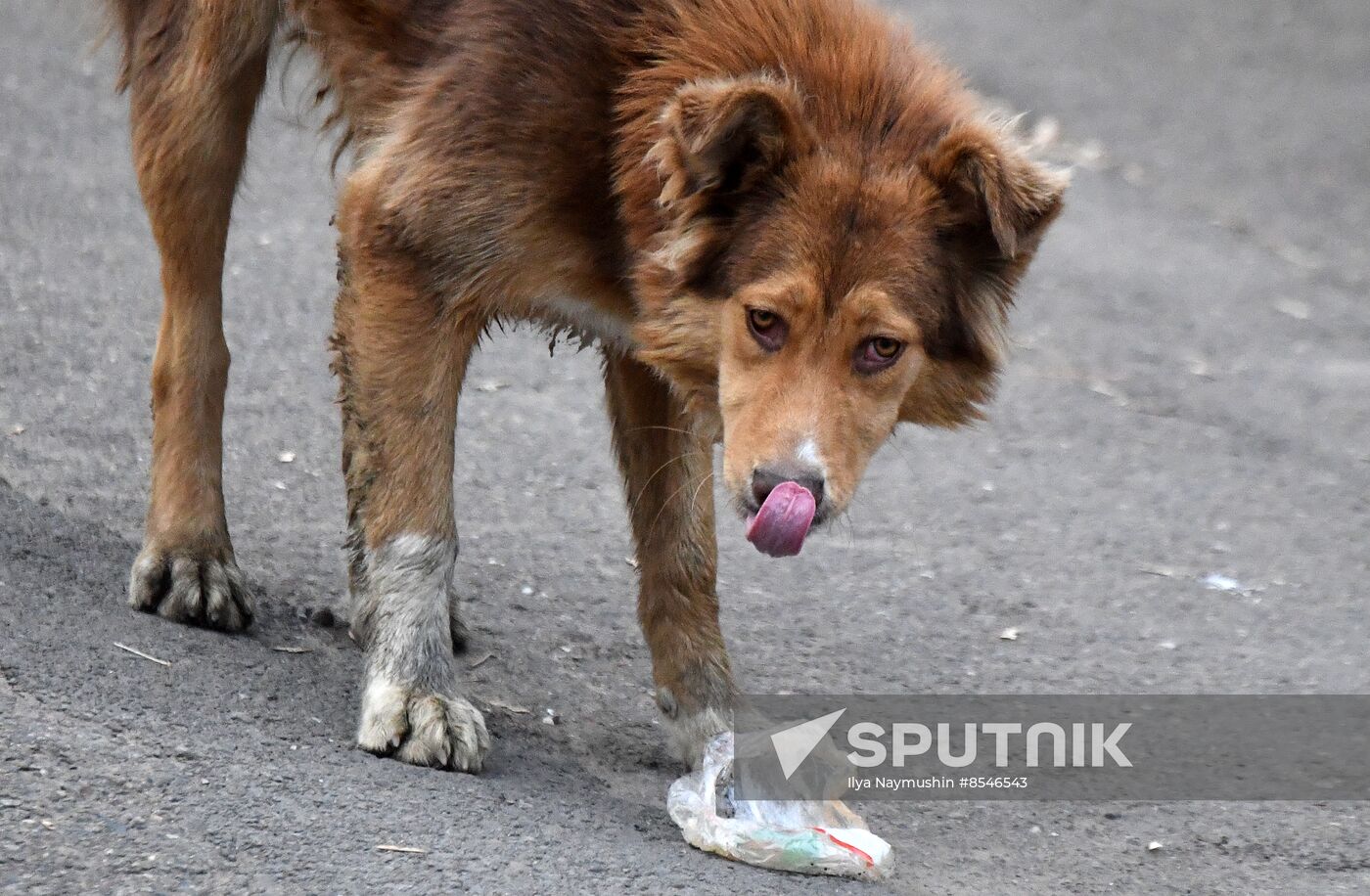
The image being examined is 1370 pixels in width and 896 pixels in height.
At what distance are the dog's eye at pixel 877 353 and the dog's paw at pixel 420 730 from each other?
131cm

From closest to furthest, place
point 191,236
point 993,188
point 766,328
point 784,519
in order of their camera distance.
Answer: point 784,519 → point 993,188 → point 766,328 → point 191,236

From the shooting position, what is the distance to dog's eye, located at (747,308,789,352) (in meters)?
3.92

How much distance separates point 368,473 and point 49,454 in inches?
86.4

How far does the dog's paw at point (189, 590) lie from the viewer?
4.82 meters

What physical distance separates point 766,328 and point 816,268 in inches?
7.1

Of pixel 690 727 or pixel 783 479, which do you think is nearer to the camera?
pixel 783 479

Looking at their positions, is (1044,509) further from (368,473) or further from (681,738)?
(368,473)

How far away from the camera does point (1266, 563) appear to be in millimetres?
6789

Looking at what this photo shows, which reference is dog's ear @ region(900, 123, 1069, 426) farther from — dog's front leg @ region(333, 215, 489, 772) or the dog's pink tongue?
dog's front leg @ region(333, 215, 489, 772)

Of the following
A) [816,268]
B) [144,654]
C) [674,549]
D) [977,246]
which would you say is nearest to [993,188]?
[977,246]

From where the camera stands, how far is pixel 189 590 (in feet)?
15.8

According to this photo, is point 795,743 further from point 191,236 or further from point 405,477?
point 191,236

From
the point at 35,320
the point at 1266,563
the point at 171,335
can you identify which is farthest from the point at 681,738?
the point at 35,320

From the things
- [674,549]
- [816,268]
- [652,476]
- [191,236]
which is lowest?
[674,549]
